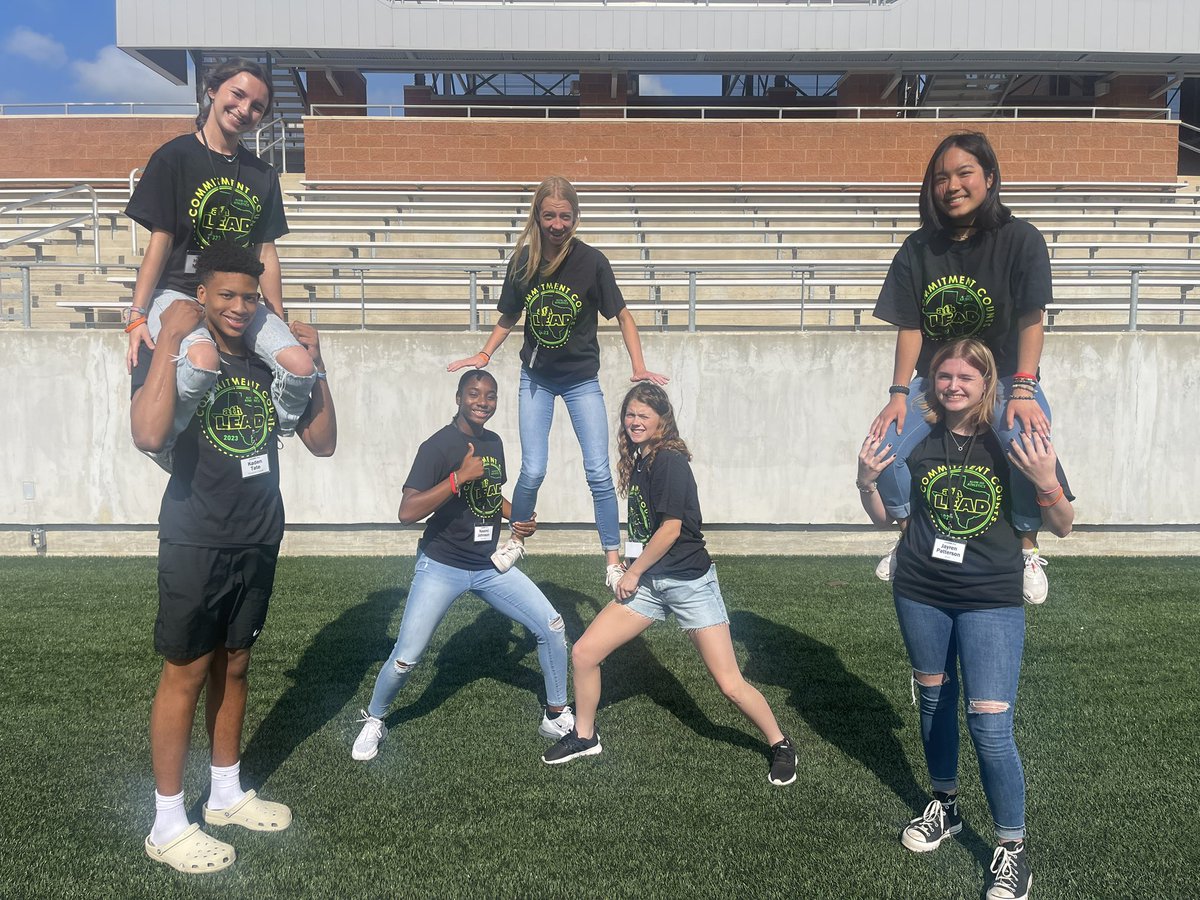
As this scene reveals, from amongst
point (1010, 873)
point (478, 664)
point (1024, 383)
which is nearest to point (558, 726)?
point (478, 664)

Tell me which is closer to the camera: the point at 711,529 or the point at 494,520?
the point at 494,520

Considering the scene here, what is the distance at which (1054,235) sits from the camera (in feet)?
43.1

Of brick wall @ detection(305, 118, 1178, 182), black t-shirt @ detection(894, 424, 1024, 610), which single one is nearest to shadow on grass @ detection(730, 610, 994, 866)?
black t-shirt @ detection(894, 424, 1024, 610)

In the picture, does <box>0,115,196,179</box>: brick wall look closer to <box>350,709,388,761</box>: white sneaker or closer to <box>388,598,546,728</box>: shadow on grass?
<box>388,598,546,728</box>: shadow on grass

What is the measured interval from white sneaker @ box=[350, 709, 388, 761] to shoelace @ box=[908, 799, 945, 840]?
2.27 meters

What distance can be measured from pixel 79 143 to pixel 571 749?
18279mm

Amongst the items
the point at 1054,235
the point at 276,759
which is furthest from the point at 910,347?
the point at 1054,235

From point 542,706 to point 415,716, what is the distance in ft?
2.12

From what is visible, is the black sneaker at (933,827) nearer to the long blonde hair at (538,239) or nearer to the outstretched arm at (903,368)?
the outstretched arm at (903,368)

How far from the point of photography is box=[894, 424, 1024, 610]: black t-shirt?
125 inches

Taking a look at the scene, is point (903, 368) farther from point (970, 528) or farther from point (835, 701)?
point (835, 701)

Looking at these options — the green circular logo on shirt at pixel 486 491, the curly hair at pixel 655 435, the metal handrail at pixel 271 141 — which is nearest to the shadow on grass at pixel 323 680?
the green circular logo on shirt at pixel 486 491

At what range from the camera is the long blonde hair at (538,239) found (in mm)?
4832

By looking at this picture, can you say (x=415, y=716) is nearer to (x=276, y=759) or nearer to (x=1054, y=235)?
(x=276, y=759)
